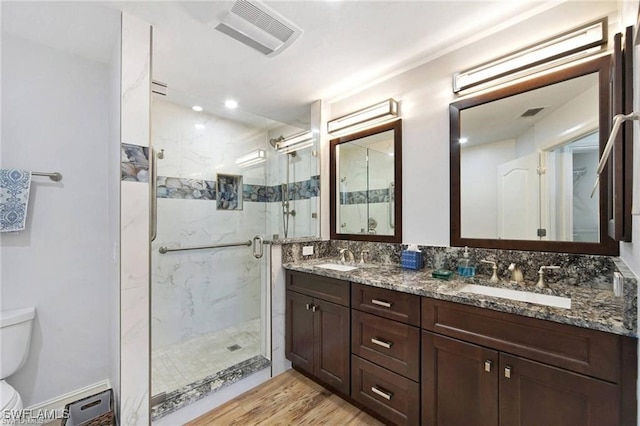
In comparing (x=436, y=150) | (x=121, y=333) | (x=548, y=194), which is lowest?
(x=121, y=333)

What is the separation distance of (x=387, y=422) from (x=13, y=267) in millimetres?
2565

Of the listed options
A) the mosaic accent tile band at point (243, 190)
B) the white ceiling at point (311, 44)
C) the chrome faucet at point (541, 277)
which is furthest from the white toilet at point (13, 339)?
the chrome faucet at point (541, 277)

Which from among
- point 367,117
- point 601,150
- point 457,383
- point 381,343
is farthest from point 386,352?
point 367,117

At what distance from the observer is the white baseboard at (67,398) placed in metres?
1.78

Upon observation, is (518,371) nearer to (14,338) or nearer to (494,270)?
(494,270)

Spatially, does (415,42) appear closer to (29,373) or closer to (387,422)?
(387,422)

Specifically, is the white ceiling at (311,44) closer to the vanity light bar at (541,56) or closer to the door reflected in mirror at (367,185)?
the vanity light bar at (541,56)

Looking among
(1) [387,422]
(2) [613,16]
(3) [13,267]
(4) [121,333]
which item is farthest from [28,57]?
(2) [613,16]

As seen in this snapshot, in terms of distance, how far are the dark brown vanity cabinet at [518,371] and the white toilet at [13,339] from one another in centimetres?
232

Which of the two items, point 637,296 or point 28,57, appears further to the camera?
point 28,57

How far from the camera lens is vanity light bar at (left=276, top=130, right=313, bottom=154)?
9.48ft

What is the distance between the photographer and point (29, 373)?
1.77 meters

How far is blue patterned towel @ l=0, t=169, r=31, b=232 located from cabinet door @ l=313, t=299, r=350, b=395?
1989 mm

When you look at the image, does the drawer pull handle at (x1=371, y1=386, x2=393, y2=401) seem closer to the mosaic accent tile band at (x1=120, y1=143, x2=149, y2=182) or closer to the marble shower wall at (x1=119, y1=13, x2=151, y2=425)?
the marble shower wall at (x1=119, y1=13, x2=151, y2=425)
